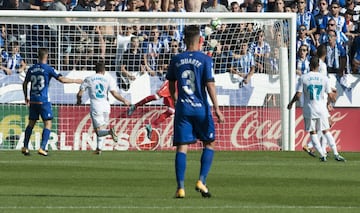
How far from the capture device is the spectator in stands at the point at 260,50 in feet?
92.8

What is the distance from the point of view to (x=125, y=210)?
481 inches

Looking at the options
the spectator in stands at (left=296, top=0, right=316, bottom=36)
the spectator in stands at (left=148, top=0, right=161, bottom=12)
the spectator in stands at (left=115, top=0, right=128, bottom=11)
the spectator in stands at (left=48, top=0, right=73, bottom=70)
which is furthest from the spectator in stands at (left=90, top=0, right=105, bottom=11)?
the spectator in stands at (left=296, top=0, right=316, bottom=36)

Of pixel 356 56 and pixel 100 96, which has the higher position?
pixel 356 56

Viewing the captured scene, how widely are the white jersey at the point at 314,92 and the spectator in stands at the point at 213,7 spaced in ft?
24.9

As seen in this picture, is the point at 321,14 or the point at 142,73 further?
the point at 321,14

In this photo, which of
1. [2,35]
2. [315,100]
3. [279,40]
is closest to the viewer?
[315,100]

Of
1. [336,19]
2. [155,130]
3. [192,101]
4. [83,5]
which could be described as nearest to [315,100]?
[155,130]

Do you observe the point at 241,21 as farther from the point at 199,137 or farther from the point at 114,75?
the point at 199,137

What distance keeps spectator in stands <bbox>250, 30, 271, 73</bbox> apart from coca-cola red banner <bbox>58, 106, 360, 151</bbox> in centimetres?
111

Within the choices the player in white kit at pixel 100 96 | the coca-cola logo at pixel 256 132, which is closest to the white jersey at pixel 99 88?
the player in white kit at pixel 100 96

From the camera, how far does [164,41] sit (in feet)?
93.4

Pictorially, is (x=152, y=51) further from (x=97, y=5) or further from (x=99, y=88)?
(x=99, y=88)

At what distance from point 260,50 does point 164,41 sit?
2447mm

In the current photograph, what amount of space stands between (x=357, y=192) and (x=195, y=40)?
125 inches
